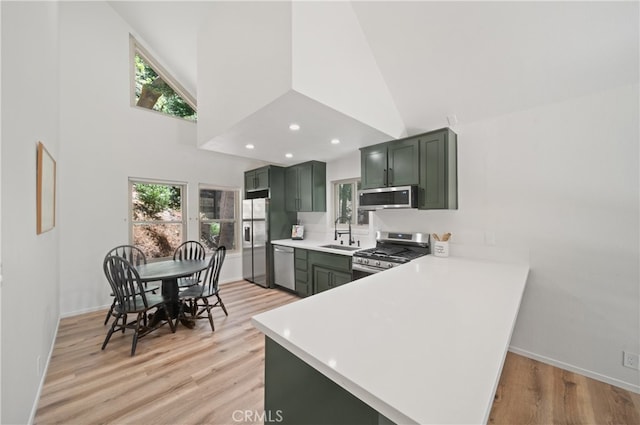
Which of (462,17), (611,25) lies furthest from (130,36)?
(611,25)

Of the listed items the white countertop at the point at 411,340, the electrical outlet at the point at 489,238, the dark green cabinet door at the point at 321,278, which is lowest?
the dark green cabinet door at the point at 321,278

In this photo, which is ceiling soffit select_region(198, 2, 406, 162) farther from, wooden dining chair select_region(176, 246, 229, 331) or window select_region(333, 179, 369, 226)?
wooden dining chair select_region(176, 246, 229, 331)

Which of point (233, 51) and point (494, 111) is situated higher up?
point (233, 51)

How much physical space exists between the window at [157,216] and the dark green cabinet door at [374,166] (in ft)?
10.3

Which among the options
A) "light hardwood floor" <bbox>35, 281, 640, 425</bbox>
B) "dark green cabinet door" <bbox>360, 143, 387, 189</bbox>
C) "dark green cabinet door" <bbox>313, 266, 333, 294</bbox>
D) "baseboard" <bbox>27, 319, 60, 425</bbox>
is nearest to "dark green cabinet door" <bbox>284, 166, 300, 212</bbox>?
"dark green cabinet door" <bbox>313, 266, 333, 294</bbox>

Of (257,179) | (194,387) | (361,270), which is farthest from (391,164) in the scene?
(194,387)

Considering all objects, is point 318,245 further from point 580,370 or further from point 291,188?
point 580,370

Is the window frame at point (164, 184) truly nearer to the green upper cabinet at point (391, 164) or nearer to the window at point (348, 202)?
the window at point (348, 202)

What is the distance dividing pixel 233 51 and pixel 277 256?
120 inches

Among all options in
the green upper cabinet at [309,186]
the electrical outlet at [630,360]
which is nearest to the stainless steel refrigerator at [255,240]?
the green upper cabinet at [309,186]

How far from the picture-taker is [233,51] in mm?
2455

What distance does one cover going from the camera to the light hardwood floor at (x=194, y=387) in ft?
5.49

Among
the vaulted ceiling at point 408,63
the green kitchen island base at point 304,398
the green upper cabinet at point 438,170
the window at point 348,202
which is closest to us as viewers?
the green kitchen island base at point 304,398

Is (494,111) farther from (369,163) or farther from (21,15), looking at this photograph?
(21,15)
